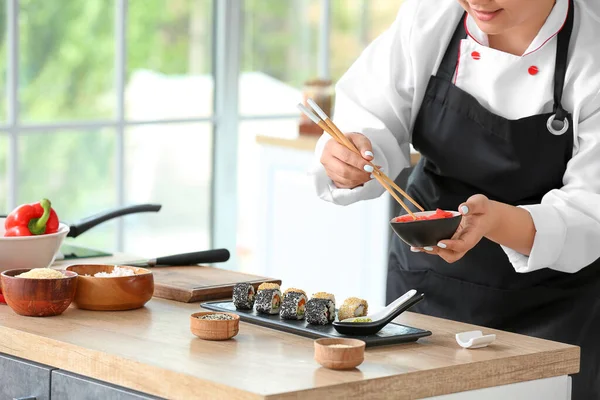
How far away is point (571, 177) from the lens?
6.61ft

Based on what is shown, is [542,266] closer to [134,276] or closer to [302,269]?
[134,276]

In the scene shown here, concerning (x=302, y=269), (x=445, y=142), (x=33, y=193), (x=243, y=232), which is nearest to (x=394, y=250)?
(x=445, y=142)

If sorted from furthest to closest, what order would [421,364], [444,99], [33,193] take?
1. [33,193]
2. [444,99]
3. [421,364]

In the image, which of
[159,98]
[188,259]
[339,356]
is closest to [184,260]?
[188,259]

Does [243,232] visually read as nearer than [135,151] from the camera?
No

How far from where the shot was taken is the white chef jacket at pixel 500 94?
6.41ft

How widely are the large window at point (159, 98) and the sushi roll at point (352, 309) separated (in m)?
2.35

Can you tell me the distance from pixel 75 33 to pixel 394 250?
2.15 m

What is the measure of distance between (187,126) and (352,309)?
3034 mm

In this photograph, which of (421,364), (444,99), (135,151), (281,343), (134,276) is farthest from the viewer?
(135,151)

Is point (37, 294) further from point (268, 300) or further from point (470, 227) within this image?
point (470, 227)

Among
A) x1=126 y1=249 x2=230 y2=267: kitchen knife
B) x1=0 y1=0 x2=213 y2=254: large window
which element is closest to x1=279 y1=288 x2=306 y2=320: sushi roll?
x1=126 y1=249 x2=230 y2=267: kitchen knife

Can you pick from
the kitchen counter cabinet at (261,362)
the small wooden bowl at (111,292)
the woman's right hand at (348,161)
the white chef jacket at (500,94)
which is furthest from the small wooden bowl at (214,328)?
the white chef jacket at (500,94)

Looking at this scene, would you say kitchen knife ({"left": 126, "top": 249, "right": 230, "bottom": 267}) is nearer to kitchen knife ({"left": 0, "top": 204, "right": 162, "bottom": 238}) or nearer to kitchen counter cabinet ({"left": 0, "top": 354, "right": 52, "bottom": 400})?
kitchen knife ({"left": 0, "top": 204, "right": 162, "bottom": 238})
